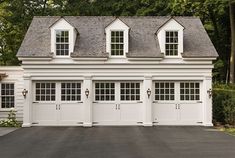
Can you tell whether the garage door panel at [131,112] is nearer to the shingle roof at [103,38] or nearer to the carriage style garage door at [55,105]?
the carriage style garage door at [55,105]

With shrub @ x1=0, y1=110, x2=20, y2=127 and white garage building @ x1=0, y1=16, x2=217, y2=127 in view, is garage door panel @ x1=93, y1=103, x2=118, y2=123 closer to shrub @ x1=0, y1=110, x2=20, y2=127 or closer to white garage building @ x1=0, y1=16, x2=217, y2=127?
white garage building @ x1=0, y1=16, x2=217, y2=127

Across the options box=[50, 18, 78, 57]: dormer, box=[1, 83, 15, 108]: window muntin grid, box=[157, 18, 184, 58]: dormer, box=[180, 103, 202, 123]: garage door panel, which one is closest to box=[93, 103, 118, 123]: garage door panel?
box=[50, 18, 78, 57]: dormer

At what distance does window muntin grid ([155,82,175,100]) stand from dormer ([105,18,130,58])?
2.64m

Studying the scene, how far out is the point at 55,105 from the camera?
82.6ft

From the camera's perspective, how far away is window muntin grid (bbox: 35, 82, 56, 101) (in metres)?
25.2

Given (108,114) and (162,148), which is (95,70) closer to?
(108,114)

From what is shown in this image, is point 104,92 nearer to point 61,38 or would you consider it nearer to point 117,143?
point 61,38

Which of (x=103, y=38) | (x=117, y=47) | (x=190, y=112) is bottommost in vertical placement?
(x=190, y=112)

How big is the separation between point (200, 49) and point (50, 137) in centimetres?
1062

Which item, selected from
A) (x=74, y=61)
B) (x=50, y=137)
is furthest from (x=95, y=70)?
(x=50, y=137)

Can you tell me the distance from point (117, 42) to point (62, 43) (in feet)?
9.95

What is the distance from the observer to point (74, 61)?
25.1m

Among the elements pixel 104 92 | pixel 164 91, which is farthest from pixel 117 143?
pixel 164 91

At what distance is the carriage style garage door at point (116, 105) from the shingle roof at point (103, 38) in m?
1.86
